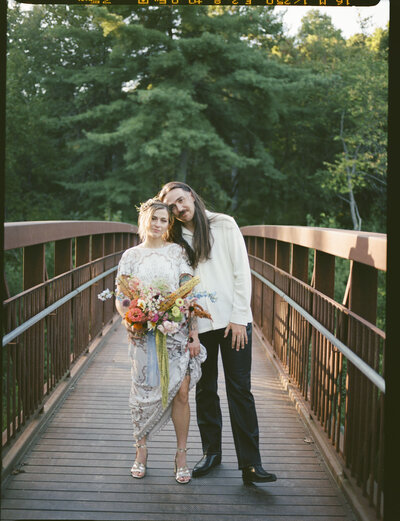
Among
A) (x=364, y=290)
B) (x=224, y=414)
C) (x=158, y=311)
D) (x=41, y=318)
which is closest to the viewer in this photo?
(x=364, y=290)

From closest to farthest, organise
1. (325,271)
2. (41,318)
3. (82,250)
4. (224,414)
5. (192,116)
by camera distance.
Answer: (41,318)
(325,271)
(224,414)
(82,250)
(192,116)

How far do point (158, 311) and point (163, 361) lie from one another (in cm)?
29

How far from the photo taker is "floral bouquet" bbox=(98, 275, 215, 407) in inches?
131

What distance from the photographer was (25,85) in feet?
101

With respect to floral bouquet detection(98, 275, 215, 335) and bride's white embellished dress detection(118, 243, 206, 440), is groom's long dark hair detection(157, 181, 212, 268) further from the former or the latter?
floral bouquet detection(98, 275, 215, 335)

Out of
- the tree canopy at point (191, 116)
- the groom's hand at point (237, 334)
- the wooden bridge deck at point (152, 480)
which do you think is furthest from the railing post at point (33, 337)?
the tree canopy at point (191, 116)

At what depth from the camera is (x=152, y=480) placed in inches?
138

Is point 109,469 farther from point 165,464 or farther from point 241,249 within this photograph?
point 241,249

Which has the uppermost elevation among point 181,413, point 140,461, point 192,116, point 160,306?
point 192,116

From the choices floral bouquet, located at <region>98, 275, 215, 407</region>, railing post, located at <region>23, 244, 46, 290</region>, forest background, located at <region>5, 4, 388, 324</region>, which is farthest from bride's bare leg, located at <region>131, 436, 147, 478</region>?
forest background, located at <region>5, 4, 388, 324</region>

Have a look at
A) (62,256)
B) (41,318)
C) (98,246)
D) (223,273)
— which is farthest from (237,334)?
(98,246)

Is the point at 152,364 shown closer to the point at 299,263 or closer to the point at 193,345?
the point at 193,345

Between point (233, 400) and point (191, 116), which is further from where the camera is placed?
point (191, 116)

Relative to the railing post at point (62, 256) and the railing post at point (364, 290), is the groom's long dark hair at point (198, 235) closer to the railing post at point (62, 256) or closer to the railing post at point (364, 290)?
the railing post at point (364, 290)
